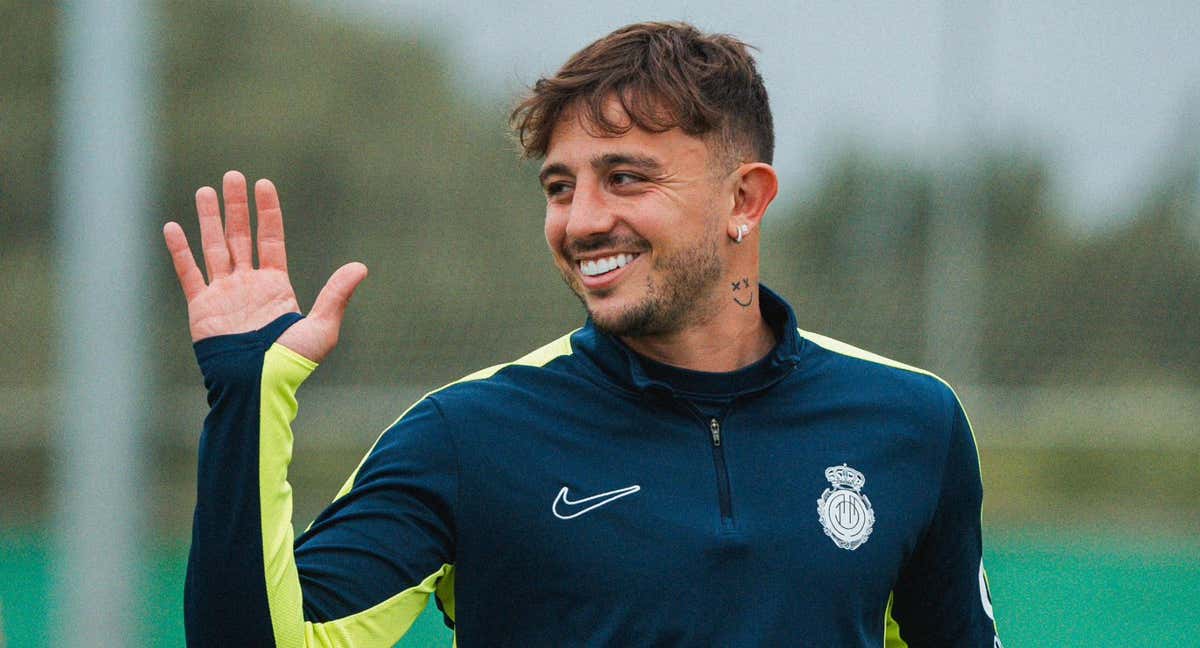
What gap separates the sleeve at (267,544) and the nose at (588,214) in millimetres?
544

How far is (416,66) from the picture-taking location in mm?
7836

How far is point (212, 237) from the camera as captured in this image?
199cm

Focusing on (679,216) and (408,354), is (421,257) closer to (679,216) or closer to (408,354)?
(408,354)

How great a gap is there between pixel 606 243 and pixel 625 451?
34 cm

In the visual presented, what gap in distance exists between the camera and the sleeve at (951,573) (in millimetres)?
2404

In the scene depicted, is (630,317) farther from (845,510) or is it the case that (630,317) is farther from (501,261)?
(501,261)

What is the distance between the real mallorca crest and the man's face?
37cm

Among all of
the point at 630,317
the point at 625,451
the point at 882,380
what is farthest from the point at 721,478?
the point at 882,380

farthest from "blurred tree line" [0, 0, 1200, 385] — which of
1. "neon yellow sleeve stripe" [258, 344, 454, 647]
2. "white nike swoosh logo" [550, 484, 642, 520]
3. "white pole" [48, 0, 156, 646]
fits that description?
"neon yellow sleeve stripe" [258, 344, 454, 647]

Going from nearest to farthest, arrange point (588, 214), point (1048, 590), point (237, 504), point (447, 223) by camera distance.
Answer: point (237, 504) < point (588, 214) < point (1048, 590) < point (447, 223)

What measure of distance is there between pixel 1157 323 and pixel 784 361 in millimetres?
6419

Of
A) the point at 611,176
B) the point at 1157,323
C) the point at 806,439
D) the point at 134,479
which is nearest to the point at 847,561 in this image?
the point at 806,439

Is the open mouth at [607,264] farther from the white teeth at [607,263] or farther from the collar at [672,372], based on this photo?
the collar at [672,372]

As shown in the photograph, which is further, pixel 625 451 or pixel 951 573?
pixel 951 573
